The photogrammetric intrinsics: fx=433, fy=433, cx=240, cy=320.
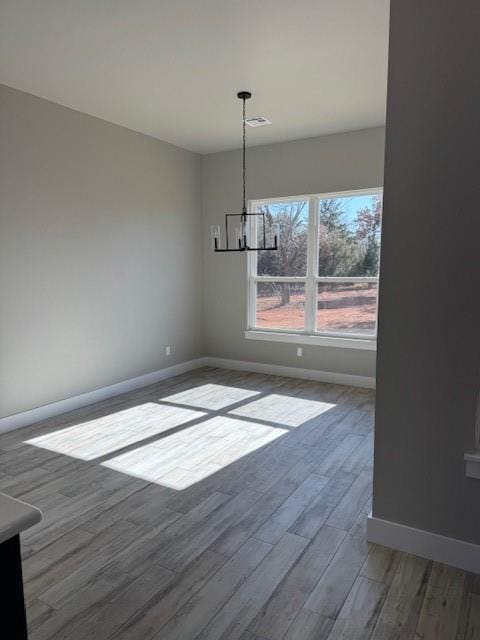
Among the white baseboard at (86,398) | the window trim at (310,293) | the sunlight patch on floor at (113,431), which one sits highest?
the window trim at (310,293)

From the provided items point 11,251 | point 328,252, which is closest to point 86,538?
point 11,251

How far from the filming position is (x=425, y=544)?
7.02 feet

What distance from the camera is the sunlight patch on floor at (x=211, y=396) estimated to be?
180 inches

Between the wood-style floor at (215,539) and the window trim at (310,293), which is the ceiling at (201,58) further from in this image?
the wood-style floor at (215,539)

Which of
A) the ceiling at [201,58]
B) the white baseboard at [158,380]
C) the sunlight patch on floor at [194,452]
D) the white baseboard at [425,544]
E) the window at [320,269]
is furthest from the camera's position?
the window at [320,269]

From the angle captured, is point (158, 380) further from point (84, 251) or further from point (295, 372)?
point (84, 251)

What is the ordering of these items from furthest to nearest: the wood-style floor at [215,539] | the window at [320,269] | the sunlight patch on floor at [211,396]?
1. the window at [320,269]
2. the sunlight patch on floor at [211,396]
3. the wood-style floor at [215,539]

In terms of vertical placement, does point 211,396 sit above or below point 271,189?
below

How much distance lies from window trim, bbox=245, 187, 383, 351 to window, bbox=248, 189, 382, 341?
12 mm

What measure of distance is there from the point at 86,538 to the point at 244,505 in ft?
2.99

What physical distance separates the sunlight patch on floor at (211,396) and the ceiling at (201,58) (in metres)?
2.96

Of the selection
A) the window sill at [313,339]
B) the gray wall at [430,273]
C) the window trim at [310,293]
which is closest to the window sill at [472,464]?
the gray wall at [430,273]

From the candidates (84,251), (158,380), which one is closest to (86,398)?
(158,380)

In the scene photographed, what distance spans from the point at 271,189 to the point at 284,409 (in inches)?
111
